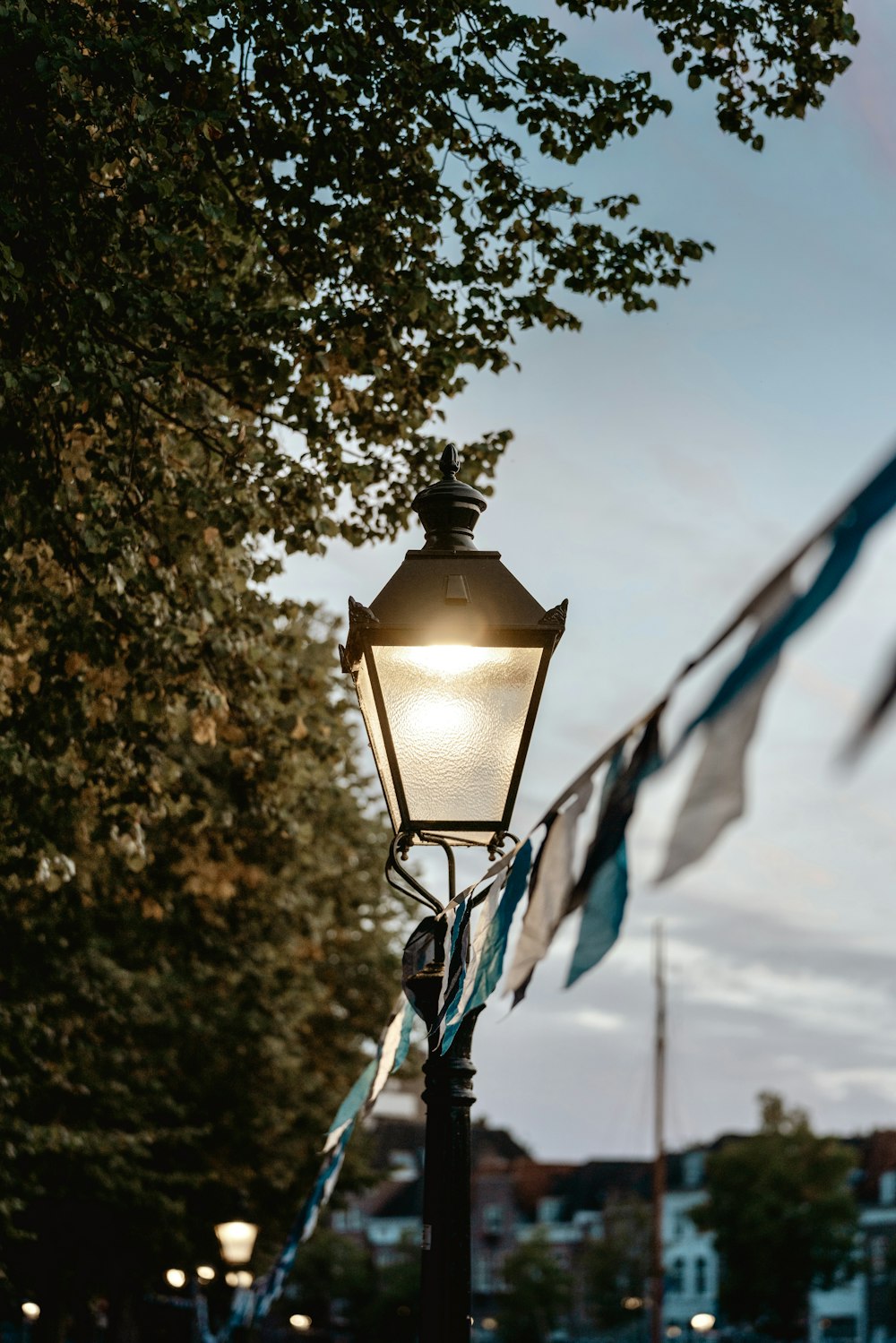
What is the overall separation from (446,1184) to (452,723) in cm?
155

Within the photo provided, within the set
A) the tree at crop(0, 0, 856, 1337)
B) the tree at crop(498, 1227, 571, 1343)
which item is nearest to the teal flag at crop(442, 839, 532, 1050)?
the tree at crop(0, 0, 856, 1337)

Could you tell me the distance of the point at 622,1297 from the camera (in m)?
74.4

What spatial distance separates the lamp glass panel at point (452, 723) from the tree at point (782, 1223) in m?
60.9

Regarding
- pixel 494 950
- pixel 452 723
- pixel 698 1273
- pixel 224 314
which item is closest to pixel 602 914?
pixel 494 950

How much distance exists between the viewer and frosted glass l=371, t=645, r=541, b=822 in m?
5.81

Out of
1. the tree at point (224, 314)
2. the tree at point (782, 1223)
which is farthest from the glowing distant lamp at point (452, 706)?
the tree at point (782, 1223)

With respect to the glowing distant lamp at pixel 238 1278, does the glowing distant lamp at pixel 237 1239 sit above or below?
above

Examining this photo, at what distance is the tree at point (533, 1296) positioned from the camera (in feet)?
268

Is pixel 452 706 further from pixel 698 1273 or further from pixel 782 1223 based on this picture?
pixel 698 1273

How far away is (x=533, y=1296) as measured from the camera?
8212cm

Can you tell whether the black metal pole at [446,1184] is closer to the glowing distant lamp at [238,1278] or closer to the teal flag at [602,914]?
the teal flag at [602,914]

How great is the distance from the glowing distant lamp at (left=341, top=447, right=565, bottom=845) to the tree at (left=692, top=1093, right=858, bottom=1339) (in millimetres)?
60858

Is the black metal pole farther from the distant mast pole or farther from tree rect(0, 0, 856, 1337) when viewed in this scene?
the distant mast pole

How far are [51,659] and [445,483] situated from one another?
556 cm
